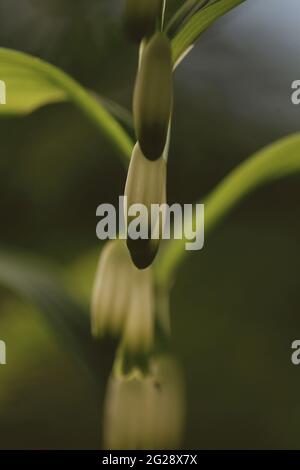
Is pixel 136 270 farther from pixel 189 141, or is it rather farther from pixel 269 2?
pixel 269 2

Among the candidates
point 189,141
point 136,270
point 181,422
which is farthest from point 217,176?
point 181,422

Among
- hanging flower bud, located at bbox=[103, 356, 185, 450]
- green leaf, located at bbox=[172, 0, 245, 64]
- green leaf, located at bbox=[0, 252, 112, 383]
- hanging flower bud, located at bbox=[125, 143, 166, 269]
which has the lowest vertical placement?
hanging flower bud, located at bbox=[103, 356, 185, 450]

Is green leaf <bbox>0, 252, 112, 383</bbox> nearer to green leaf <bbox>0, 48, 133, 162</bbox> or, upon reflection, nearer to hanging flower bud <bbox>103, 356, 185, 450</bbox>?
hanging flower bud <bbox>103, 356, 185, 450</bbox>

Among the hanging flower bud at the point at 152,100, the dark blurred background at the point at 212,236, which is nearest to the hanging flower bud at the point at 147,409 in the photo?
the dark blurred background at the point at 212,236

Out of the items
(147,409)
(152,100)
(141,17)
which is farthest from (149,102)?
(147,409)

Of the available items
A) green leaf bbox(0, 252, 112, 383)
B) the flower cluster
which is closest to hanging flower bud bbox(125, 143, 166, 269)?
the flower cluster

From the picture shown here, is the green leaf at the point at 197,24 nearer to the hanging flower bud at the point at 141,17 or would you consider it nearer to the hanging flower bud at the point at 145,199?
the hanging flower bud at the point at 141,17
